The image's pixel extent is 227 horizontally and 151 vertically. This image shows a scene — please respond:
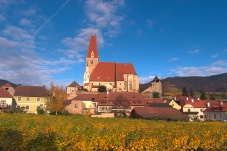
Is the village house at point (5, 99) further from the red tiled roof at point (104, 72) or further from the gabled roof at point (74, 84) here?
the gabled roof at point (74, 84)

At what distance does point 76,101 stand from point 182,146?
49691 millimetres

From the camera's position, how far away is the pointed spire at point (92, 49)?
397 feet

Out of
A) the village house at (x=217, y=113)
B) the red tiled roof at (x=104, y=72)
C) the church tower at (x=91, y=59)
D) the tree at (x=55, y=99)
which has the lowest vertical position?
the village house at (x=217, y=113)

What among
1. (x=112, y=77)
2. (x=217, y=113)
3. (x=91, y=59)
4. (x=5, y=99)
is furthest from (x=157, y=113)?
(x=91, y=59)

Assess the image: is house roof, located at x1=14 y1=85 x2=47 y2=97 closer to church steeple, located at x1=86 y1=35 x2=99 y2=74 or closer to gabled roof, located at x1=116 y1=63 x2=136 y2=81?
gabled roof, located at x1=116 y1=63 x2=136 y2=81

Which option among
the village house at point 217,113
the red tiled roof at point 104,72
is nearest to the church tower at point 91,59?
the red tiled roof at point 104,72

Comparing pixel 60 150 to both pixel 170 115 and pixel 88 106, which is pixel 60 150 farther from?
pixel 88 106

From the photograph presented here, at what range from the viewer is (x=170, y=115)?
51031 millimetres

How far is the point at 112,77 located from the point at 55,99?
51009 mm

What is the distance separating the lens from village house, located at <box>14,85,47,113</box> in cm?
6694

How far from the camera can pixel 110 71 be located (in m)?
112

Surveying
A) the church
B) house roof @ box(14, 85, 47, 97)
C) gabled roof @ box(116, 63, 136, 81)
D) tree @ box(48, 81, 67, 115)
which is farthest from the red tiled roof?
tree @ box(48, 81, 67, 115)

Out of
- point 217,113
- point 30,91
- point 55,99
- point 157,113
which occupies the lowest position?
point 217,113

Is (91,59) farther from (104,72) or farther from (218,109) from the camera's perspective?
(218,109)
